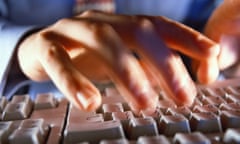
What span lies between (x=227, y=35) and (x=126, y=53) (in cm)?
24

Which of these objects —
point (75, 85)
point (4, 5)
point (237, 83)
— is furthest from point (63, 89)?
point (4, 5)

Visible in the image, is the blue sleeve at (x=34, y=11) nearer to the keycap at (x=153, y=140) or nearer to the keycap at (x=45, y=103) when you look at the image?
the keycap at (x=45, y=103)

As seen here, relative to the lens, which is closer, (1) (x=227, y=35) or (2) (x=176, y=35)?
(2) (x=176, y=35)

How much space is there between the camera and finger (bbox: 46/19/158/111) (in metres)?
0.28

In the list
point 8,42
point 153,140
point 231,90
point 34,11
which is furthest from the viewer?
point 34,11

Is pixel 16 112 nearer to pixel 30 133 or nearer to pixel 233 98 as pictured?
pixel 30 133

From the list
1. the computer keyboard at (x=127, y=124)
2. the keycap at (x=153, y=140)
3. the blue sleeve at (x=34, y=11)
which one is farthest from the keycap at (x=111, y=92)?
the blue sleeve at (x=34, y=11)

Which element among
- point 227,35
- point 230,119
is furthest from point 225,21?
point 230,119

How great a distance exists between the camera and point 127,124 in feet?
0.95

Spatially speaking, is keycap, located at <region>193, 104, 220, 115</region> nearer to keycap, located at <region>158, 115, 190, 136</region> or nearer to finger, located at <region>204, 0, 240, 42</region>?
keycap, located at <region>158, 115, 190, 136</region>

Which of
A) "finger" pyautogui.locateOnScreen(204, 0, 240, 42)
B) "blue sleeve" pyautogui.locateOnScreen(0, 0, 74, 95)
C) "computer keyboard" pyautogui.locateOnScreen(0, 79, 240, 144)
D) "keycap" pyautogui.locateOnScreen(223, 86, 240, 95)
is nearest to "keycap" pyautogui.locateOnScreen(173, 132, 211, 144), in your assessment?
"computer keyboard" pyautogui.locateOnScreen(0, 79, 240, 144)

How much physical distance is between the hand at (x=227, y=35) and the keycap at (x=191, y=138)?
245 mm

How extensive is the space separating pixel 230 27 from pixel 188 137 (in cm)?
27

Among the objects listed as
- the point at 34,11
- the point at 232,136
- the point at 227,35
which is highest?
the point at 34,11
